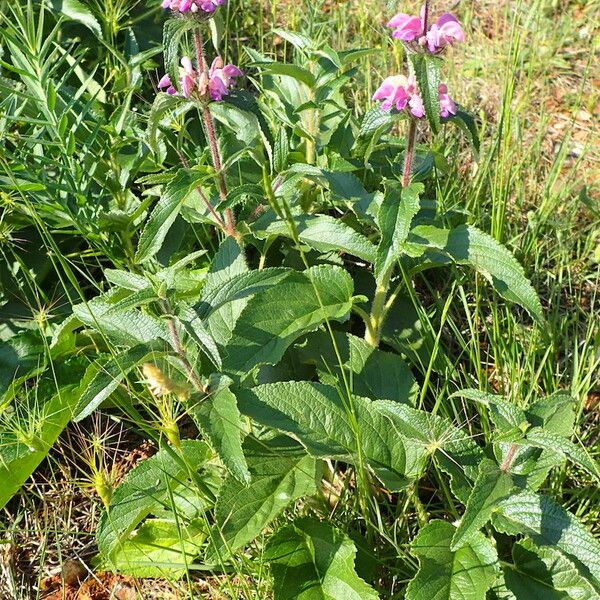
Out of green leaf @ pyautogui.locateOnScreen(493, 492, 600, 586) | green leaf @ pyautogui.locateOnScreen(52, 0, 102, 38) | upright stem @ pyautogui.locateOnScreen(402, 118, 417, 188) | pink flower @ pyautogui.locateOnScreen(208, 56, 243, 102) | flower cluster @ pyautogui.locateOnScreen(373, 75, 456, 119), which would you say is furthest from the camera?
green leaf @ pyautogui.locateOnScreen(52, 0, 102, 38)

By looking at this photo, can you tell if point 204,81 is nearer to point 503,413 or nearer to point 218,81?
point 218,81

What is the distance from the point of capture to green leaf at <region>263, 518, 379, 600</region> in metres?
1.78

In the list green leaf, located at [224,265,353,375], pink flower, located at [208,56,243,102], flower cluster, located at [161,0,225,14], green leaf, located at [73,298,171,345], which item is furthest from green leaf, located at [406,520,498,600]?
flower cluster, located at [161,0,225,14]

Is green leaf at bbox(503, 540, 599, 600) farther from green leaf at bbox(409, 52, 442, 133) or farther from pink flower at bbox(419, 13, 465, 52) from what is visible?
pink flower at bbox(419, 13, 465, 52)

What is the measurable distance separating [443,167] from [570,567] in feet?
4.06

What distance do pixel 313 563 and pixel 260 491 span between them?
0.69 ft

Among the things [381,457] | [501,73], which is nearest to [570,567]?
[381,457]

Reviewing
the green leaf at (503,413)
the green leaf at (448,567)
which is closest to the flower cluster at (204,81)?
the green leaf at (503,413)

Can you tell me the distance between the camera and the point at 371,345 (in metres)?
2.29

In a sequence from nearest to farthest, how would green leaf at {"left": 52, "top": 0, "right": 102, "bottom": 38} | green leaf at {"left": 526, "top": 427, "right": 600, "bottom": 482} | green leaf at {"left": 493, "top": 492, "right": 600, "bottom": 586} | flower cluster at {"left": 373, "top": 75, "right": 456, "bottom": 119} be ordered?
green leaf at {"left": 526, "top": 427, "right": 600, "bottom": 482} < green leaf at {"left": 493, "top": 492, "right": 600, "bottom": 586} < flower cluster at {"left": 373, "top": 75, "right": 456, "bottom": 119} < green leaf at {"left": 52, "top": 0, "right": 102, "bottom": 38}

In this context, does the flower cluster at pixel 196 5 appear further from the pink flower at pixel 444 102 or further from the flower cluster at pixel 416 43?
the pink flower at pixel 444 102

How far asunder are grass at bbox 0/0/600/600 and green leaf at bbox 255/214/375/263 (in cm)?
27

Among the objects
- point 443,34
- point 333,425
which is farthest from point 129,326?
point 443,34

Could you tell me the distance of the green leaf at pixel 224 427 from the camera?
5.52 ft
